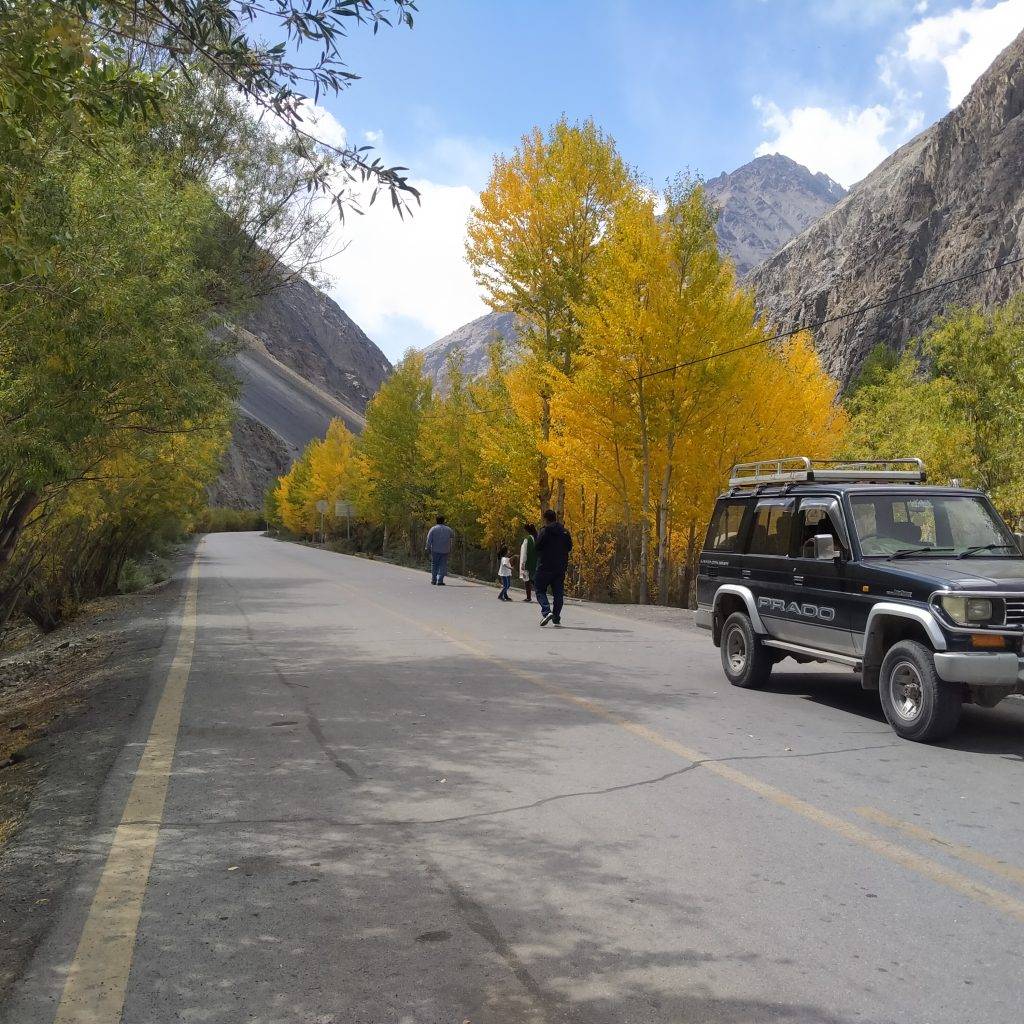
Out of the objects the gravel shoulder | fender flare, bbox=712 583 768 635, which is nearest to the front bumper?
fender flare, bbox=712 583 768 635

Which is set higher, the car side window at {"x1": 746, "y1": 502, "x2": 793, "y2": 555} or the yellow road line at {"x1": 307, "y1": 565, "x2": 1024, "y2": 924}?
the car side window at {"x1": 746, "y1": 502, "x2": 793, "y2": 555}

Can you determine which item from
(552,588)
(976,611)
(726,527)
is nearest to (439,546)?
(552,588)

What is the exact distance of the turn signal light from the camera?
6902 mm

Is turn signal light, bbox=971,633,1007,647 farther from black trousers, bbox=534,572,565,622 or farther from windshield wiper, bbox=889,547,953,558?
black trousers, bbox=534,572,565,622

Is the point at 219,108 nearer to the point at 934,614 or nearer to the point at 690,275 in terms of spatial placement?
the point at 690,275

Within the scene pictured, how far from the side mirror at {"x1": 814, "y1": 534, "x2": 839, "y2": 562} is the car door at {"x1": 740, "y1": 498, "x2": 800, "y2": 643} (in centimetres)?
84

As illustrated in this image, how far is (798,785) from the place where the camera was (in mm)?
5996

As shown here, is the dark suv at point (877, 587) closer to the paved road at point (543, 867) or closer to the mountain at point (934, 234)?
the paved road at point (543, 867)

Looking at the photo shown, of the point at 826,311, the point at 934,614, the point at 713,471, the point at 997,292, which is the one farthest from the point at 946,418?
the point at 826,311

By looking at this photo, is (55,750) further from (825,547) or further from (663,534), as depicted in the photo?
(663,534)

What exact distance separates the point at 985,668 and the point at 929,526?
6.24 feet

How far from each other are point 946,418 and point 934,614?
2378cm

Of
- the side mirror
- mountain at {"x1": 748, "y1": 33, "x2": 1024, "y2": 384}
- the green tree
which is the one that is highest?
mountain at {"x1": 748, "y1": 33, "x2": 1024, "y2": 384}

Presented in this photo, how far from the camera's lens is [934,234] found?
10706cm
